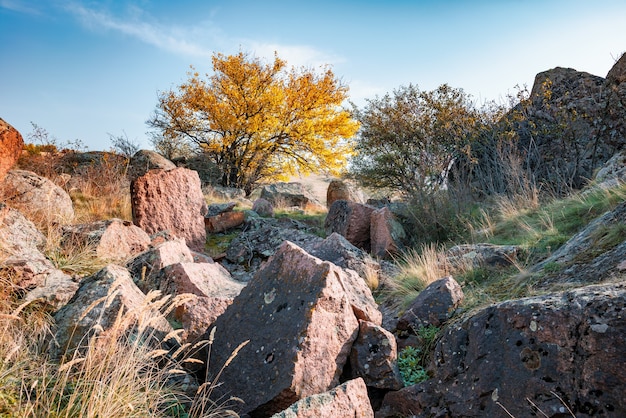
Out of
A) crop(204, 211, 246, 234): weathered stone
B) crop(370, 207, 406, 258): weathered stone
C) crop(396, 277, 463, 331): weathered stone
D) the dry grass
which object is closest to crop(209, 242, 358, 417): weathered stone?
crop(396, 277, 463, 331): weathered stone

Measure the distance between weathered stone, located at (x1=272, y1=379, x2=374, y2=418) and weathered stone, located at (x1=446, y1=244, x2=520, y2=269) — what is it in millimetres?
3609

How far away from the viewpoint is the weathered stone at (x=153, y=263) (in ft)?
19.6

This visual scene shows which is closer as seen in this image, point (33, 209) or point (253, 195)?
point (33, 209)

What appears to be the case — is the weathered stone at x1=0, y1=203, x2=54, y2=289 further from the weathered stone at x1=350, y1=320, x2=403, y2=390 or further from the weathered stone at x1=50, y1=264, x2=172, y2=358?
the weathered stone at x1=350, y1=320, x2=403, y2=390

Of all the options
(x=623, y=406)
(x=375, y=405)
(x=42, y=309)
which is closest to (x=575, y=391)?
(x=623, y=406)

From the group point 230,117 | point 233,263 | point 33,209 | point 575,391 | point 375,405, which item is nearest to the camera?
point 575,391

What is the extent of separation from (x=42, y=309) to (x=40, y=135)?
1162 centimetres

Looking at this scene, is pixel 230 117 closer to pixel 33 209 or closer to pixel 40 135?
pixel 40 135

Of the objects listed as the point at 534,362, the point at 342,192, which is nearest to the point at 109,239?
the point at 534,362

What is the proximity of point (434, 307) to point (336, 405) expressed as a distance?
2.08 metres

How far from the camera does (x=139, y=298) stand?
4.39 meters

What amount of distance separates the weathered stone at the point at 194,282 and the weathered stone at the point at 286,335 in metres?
1.42

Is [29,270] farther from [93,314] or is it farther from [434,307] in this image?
[434,307]

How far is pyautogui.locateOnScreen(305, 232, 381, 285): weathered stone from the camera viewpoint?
6.96m
